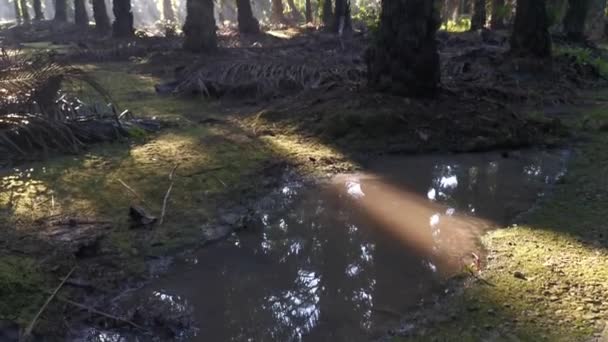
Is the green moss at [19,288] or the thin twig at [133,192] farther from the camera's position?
the thin twig at [133,192]

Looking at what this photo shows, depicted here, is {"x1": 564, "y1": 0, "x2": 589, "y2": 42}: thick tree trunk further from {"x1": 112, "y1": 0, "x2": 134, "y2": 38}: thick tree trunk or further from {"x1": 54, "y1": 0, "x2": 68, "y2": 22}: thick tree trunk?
{"x1": 54, "y1": 0, "x2": 68, "y2": 22}: thick tree trunk

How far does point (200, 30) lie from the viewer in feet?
42.7

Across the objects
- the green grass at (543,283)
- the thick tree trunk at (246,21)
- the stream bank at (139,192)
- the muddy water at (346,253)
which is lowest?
the muddy water at (346,253)

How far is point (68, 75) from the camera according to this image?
18.5 ft

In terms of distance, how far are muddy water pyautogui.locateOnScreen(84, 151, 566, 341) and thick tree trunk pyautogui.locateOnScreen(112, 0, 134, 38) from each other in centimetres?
1514

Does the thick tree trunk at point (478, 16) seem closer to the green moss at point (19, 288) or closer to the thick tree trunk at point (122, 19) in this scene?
the thick tree trunk at point (122, 19)

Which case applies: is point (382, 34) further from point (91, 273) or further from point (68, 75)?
point (91, 273)

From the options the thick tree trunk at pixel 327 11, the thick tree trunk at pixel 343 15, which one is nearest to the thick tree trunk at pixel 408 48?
the thick tree trunk at pixel 343 15

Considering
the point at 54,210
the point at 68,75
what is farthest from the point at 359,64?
the point at 54,210

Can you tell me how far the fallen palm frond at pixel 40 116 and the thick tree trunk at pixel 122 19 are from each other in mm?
12930

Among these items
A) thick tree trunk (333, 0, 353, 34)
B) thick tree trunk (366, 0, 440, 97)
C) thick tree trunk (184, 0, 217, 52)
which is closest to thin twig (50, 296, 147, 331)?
thick tree trunk (366, 0, 440, 97)

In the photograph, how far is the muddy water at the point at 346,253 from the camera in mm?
2852

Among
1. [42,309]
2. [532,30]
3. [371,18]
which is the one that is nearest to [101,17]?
[371,18]

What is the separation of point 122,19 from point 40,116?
14001 millimetres
